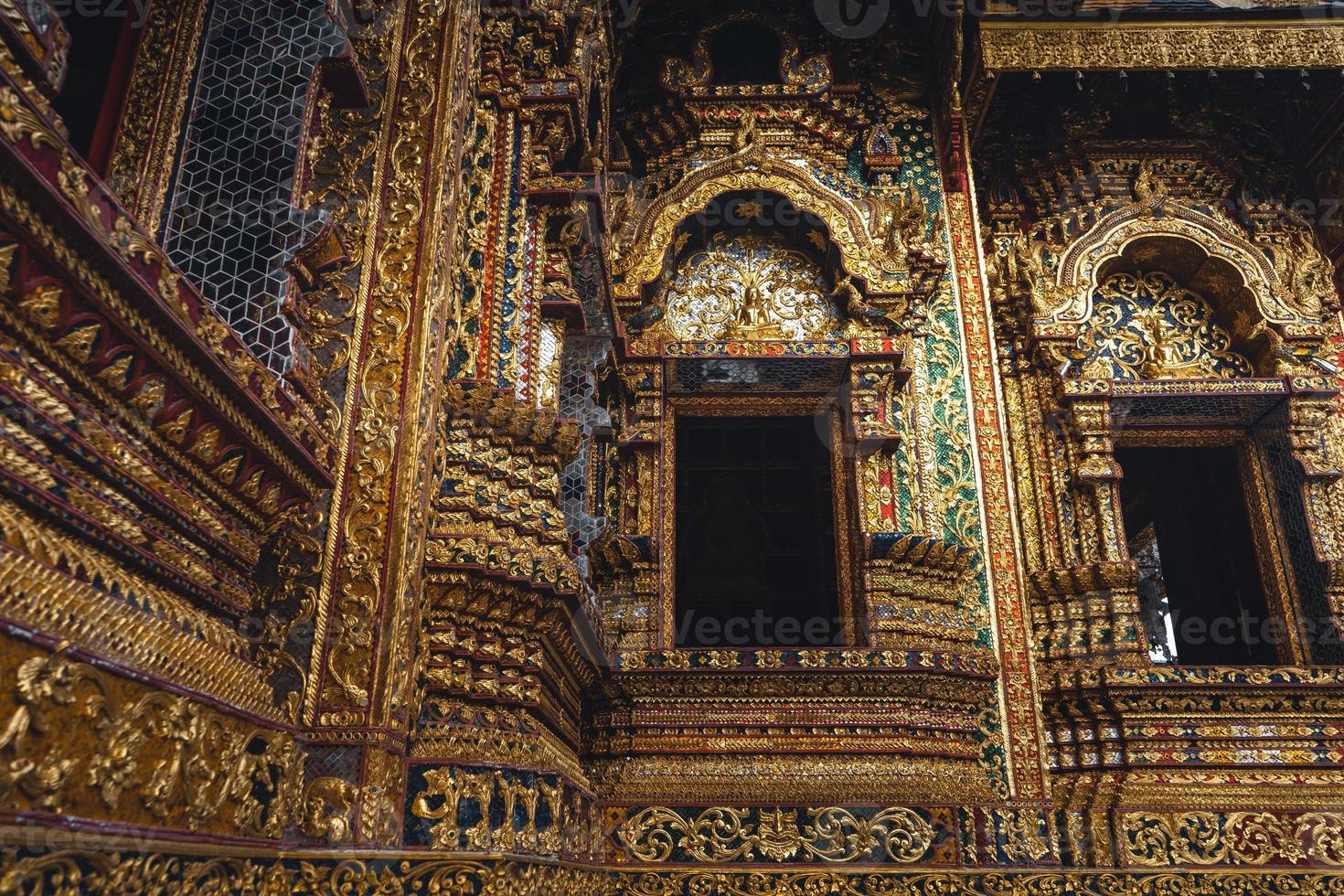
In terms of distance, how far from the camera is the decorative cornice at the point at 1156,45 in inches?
234

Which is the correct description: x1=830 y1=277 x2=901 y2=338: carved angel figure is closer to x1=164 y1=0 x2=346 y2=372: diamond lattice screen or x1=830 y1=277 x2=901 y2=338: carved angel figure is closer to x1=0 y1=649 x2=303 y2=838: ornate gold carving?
x1=164 y1=0 x2=346 y2=372: diamond lattice screen

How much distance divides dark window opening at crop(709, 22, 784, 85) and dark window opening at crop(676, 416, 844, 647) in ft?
7.31

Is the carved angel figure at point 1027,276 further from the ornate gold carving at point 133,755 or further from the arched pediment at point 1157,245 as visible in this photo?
the ornate gold carving at point 133,755

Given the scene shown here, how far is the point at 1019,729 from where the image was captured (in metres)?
5.06

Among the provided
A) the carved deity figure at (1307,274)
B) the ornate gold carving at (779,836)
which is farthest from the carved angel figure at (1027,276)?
the ornate gold carving at (779,836)

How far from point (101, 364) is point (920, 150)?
5617 mm

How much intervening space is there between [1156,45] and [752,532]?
370cm

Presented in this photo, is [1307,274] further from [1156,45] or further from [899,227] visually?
[899,227]

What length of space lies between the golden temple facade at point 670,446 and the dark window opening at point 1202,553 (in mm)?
57

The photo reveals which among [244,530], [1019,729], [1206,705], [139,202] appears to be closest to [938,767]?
[1019,729]

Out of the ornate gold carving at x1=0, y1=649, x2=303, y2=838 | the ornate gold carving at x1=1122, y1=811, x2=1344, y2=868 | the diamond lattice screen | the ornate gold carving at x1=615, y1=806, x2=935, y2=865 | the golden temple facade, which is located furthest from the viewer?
the ornate gold carving at x1=1122, y1=811, x2=1344, y2=868

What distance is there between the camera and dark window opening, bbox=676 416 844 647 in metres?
6.17

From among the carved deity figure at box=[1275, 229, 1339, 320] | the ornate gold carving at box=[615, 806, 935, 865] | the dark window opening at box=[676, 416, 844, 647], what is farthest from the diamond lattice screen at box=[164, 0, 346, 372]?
the carved deity figure at box=[1275, 229, 1339, 320]

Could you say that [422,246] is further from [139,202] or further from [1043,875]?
[1043,875]
